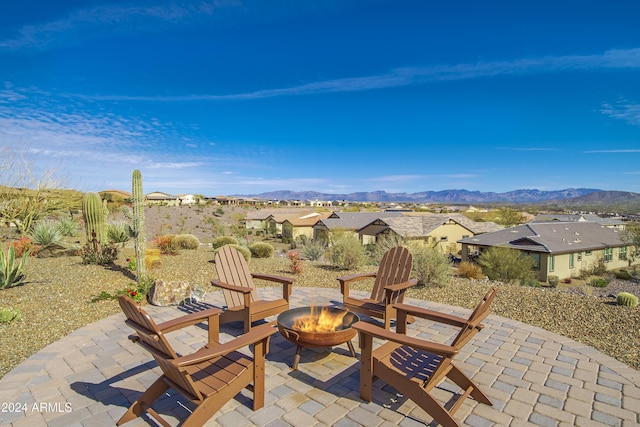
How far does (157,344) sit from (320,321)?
1.80 m

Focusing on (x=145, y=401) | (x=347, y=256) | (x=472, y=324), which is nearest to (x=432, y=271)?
(x=347, y=256)

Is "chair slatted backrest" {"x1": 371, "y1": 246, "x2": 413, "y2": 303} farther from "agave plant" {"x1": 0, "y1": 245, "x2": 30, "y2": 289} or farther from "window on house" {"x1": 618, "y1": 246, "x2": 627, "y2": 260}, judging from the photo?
"window on house" {"x1": 618, "y1": 246, "x2": 627, "y2": 260}

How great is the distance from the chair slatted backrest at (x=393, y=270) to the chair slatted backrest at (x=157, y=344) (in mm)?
3101

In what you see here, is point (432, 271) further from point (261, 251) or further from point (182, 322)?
point (261, 251)

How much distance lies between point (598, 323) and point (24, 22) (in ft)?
43.9

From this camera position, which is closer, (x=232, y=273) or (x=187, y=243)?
(x=232, y=273)

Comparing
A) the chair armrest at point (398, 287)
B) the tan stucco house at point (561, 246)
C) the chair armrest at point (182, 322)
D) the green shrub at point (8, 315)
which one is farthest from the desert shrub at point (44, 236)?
the tan stucco house at point (561, 246)

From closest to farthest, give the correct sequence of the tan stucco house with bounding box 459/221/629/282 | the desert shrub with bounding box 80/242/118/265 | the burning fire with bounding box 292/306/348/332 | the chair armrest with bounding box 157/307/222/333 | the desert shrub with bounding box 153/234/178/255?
the chair armrest with bounding box 157/307/222/333
the burning fire with bounding box 292/306/348/332
the desert shrub with bounding box 80/242/118/265
the desert shrub with bounding box 153/234/178/255
the tan stucco house with bounding box 459/221/629/282

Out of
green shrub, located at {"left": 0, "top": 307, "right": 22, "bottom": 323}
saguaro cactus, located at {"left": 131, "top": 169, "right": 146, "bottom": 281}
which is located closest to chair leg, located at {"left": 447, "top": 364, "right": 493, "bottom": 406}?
green shrub, located at {"left": 0, "top": 307, "right": 22, "bottom": 323}

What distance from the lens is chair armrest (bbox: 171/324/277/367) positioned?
7.29 feet

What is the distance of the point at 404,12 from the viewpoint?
1141cm

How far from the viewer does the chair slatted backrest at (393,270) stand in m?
4.80

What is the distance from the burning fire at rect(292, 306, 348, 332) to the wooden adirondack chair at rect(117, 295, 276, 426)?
69 cm

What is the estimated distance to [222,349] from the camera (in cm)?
243
